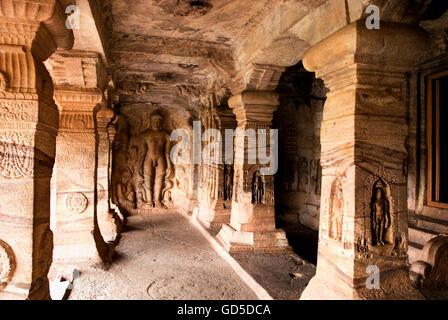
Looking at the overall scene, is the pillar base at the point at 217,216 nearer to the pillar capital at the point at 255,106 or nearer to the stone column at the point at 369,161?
the pillar capital at the point at 255,106

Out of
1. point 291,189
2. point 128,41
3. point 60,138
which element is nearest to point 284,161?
point 291,189

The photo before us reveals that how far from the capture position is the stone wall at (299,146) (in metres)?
7.35

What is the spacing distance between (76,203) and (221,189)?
303 cm

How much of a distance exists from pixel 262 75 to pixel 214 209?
302 centimetres

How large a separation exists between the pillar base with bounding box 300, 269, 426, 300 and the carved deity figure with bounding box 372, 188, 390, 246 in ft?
0.93

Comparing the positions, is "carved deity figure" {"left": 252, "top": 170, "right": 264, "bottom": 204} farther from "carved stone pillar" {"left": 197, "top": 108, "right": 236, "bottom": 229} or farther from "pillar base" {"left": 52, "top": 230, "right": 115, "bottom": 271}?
"pillar base" {"left": 52, "top": 230, "right": 115, "bottom": 271}

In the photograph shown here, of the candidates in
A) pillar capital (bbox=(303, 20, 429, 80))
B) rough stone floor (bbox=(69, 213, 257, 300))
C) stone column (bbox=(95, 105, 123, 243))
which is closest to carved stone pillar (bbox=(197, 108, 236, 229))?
rough stone floor (bbox=(69, 213, 257, 300))

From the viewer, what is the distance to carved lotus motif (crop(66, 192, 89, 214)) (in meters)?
4.38

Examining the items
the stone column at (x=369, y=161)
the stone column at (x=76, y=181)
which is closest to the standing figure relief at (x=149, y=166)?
the stone column at (x=76, y=181)

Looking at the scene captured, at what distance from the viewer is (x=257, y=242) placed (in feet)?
15.8

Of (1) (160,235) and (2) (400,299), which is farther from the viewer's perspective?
(1) (160,235)

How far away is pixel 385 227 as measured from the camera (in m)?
2.53
